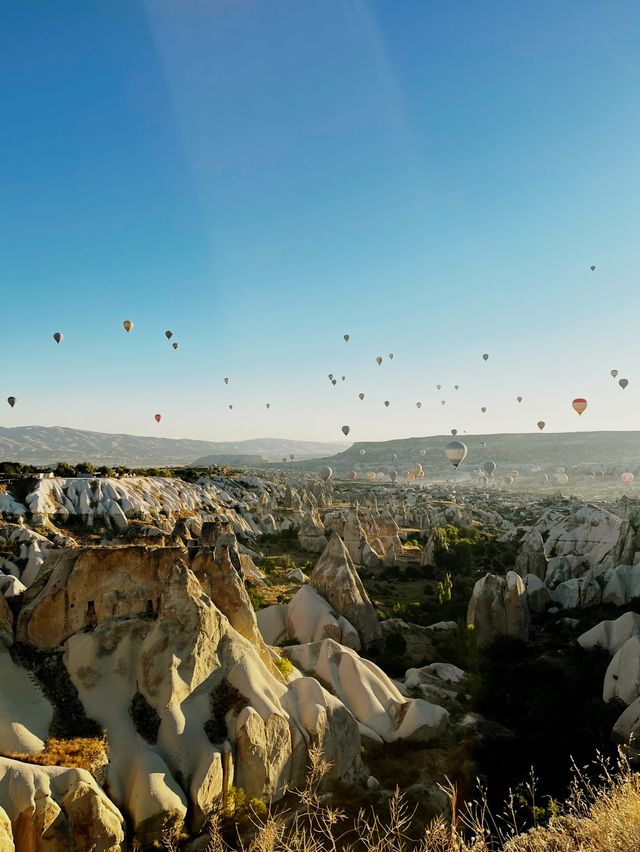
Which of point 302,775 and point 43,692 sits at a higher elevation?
point 43,692

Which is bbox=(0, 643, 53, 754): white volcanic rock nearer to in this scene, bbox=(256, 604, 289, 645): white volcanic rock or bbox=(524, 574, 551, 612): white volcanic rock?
bbox=(256, 604, 289, 645): white volcanic rock

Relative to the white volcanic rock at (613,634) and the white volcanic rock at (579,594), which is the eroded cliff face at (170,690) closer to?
the white volcanic rock at (613,634)

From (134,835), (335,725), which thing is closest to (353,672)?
(335,725)

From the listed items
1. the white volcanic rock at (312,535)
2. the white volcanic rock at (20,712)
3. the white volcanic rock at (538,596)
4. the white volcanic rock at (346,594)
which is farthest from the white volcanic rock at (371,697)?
the white volcanic rock at (312,535)

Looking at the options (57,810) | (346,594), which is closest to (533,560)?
(346,594)

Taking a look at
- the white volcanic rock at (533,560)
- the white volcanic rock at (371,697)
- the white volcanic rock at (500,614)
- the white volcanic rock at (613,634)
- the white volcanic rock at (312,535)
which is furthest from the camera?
the white volcanic rock at (312,535)

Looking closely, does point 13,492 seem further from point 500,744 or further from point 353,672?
point 500,744
